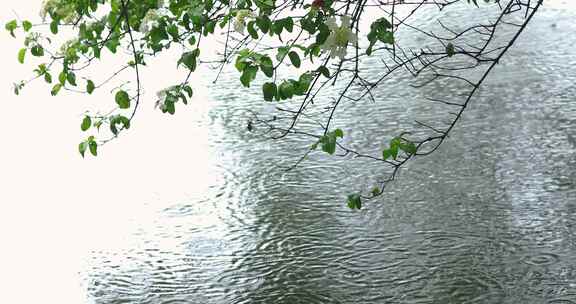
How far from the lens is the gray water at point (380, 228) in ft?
11.5

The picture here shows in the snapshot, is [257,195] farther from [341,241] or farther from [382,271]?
[382,271]

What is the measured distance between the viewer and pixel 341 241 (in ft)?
12.7

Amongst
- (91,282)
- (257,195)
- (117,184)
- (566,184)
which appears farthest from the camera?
(117,184)

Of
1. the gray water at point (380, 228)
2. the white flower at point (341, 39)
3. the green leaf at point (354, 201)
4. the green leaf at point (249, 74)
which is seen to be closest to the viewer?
the white flower at point (341, 39)

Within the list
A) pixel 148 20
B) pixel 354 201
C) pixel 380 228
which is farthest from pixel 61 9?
pixel 380 228

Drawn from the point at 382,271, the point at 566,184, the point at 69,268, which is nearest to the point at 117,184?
the point at 69,268

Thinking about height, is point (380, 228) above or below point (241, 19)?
below

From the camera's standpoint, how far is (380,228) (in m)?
3.93

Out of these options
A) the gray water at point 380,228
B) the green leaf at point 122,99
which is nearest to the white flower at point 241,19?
the green leaf at point 122,99

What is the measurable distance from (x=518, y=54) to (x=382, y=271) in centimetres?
274

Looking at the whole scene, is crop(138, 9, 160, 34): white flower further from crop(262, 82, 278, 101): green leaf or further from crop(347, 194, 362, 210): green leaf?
crop(347, 194, 362, 210): green leaf

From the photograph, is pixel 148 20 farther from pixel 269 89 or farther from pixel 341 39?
pixel 341 39

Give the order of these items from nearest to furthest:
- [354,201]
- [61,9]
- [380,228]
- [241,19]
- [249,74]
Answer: [249,74], [241,19], [61,9], [354,201], [380,228]

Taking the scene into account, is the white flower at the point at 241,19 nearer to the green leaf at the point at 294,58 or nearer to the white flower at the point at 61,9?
the green leaf at the point at 294,58
